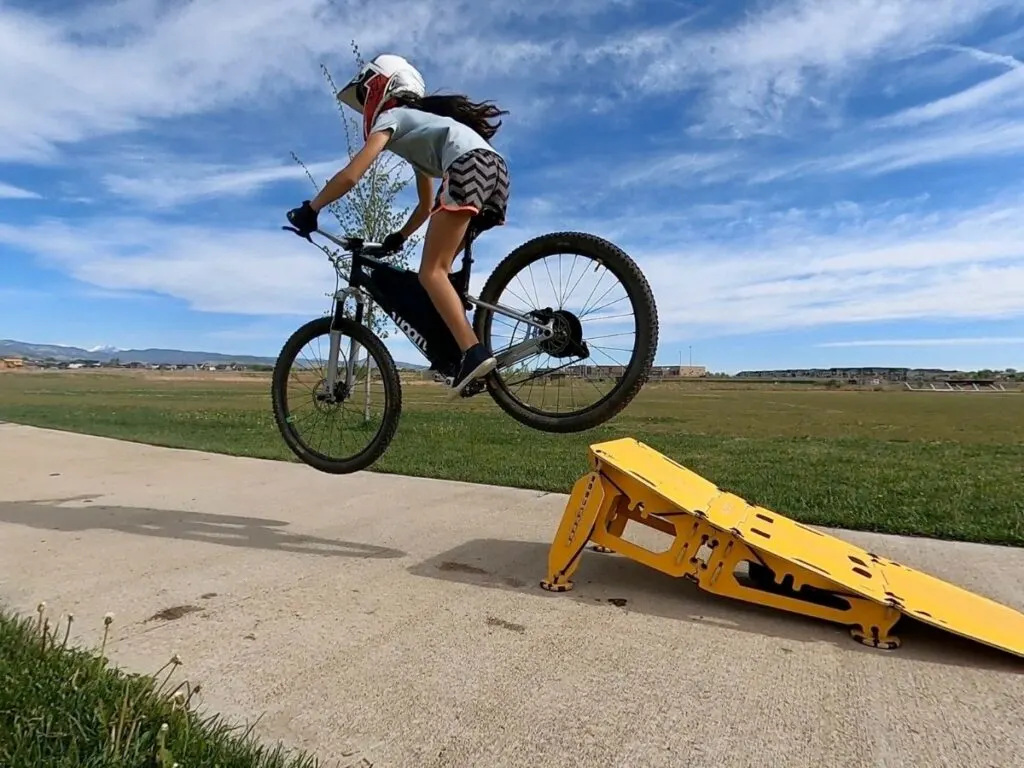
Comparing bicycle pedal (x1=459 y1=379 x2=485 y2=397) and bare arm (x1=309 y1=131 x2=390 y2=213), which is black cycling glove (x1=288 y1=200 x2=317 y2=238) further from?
bicycle pedal (x1=459 y1=379 x2=485 y2=397)

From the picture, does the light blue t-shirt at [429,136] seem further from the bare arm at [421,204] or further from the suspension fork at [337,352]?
the suspension fork at [337,352]

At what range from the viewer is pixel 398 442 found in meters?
10.9

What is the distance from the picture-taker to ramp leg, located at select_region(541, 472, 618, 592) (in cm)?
356

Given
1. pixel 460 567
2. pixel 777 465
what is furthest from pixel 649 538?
pixel 777 465

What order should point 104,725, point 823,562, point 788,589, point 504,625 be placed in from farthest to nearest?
point 788,589
point 823,562
point 504,625
point 104,725

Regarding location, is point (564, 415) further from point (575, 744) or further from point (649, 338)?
point (575, 744)

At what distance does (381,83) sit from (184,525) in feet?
10.6

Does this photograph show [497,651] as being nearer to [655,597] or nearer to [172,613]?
[655,597]

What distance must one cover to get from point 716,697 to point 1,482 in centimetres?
688

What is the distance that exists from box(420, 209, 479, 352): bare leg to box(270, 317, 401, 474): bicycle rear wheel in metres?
0.67

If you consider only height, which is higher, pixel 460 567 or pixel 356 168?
pixel 356 168

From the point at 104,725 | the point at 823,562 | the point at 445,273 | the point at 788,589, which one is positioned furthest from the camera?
the point at 445,273

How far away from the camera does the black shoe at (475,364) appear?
3887 millimetres

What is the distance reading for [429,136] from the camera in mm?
4066
